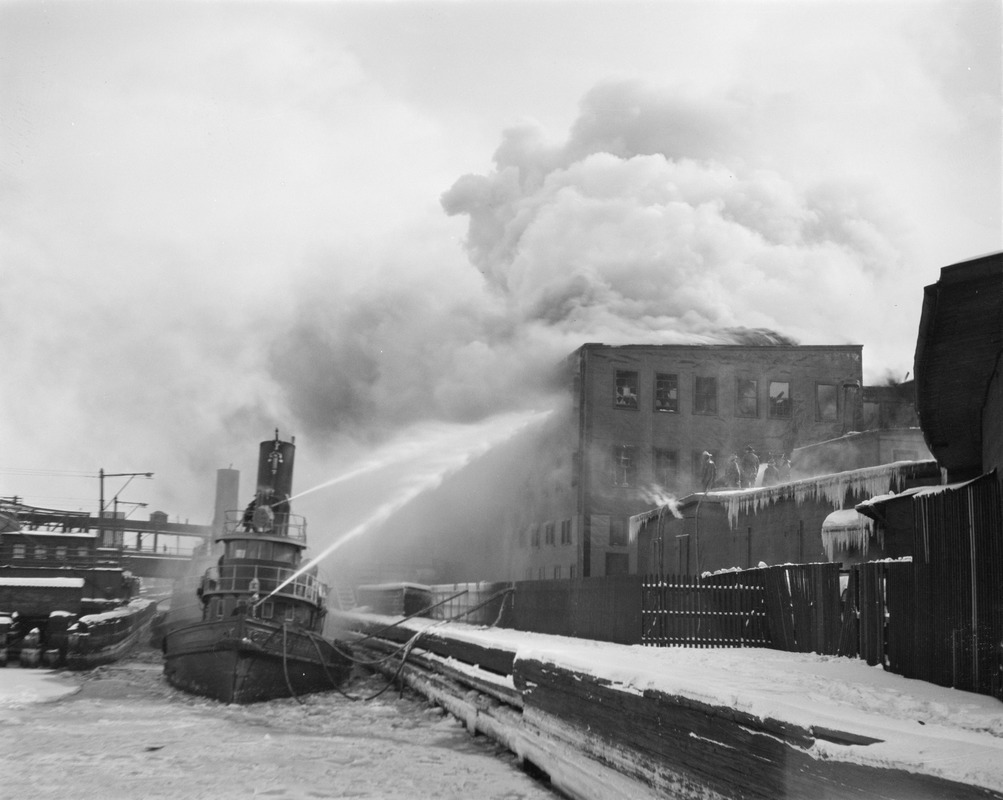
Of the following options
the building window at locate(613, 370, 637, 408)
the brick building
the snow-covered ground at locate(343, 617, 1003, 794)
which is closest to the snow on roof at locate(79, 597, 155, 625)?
the brick building

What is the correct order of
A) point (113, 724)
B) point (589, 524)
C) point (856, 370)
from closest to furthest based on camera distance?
point (113, 724) → point (589, 524) → point (856, 370)

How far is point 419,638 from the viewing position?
2825cm

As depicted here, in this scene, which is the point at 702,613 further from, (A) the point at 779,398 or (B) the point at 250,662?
(A) the point at 779,398

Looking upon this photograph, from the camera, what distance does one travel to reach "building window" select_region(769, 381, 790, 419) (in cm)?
4409

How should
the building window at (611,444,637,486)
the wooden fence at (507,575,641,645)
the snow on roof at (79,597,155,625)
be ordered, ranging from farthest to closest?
the building window at (611,444,637,486), the snow on roof at (79,597,155,625), the wooden fence at (507,575,641,645)

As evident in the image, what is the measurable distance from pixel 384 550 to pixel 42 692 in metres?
36.7

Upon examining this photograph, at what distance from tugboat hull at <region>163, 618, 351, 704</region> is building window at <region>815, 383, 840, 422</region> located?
27.7m

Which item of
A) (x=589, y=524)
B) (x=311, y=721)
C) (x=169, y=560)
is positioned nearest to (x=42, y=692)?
(x=311, y=721)

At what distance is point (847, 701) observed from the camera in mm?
8648

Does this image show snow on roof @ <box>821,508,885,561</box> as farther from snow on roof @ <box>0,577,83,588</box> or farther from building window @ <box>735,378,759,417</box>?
snow on roof @ <box>0,577,83,588</box>

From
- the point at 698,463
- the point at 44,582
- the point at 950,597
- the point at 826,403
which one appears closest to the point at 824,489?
the point at 950,597

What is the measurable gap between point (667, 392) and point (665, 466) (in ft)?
11.9

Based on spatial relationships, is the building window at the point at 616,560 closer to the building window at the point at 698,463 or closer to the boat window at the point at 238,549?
the building window at the point at 698,463

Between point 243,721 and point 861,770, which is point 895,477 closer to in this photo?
point 243,721
